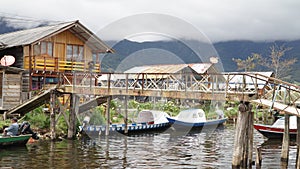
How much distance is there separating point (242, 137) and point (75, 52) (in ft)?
72.3

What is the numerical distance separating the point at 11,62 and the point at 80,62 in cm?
640

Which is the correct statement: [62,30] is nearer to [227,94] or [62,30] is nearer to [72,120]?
[72,120]

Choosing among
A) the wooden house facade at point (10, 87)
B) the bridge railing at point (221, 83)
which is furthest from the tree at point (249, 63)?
the wooden house facade at point (10, 87)

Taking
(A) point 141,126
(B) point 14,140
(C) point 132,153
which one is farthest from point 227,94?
(A) point 141,126

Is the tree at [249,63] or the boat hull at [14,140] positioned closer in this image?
the boat hull at [14,140]

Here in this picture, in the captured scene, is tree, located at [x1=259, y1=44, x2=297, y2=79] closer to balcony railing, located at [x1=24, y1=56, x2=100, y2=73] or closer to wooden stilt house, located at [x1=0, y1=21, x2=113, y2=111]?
wooden stilt house, located at [x1=0, y1=21, x2=113, y2=111]

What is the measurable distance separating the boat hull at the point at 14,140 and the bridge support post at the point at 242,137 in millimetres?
12004

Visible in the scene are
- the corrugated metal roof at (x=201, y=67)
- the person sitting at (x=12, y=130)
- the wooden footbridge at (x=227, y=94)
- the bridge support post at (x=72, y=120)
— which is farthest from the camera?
the corrugated metal roof at (x=201, y=67)

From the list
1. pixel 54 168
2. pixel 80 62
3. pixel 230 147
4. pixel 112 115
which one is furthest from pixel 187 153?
pixel 80 62

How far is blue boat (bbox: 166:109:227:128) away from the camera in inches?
1363

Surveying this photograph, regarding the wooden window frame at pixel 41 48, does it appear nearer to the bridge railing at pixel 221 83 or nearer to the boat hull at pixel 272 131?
the bridge railing at pixel 221 83

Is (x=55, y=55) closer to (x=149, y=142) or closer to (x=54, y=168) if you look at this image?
(x=149, y=142)

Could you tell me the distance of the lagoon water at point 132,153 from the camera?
63.5ft

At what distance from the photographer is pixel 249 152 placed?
1822 cm
